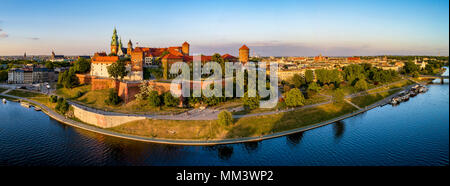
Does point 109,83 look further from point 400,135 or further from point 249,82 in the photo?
point 400,135

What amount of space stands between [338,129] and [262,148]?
12523 mm

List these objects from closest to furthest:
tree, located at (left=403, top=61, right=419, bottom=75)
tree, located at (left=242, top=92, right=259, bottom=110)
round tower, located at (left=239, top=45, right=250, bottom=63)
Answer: tree, located at (left=242, top=92, right=259, bottom=110), round tower, located at (left=239, top=45, right=250, bottom=63), tree, located at (left=403, top=61, right=419, bottom=75)

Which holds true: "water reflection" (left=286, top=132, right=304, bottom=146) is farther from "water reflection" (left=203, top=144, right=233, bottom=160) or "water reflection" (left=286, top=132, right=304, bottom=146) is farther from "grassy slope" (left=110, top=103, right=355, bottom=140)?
"water reflection" (left=203, top=144, right=233, bottom=160)

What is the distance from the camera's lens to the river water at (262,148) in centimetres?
2433

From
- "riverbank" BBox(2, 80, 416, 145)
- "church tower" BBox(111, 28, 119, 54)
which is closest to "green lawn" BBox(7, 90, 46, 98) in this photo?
"riverbank" BBox(2, 80, 416, 145)

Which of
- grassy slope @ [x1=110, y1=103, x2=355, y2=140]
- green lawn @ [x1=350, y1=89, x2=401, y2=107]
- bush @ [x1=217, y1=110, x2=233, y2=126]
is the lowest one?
grassy slope @ [x1=110, y1=103, x2=355, y2=140]

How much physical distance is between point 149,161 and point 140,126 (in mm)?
7606

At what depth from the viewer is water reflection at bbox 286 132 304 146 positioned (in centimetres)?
2862

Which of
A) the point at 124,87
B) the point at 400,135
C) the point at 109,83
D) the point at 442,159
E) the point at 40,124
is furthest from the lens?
the point at 109,83

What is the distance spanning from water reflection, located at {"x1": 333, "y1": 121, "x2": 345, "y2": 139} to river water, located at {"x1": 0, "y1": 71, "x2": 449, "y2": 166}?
0.39ft

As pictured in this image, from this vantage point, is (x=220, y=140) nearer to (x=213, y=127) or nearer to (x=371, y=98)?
(x=213, y=127)
